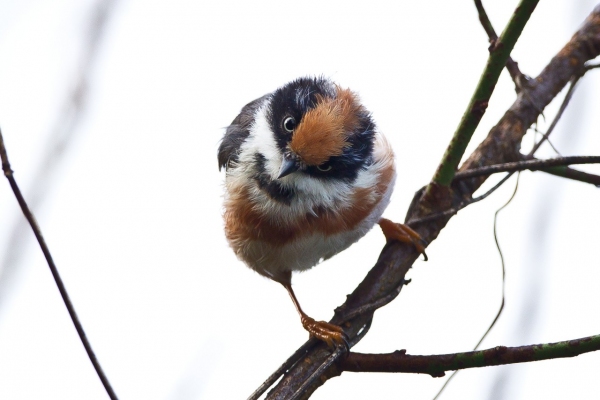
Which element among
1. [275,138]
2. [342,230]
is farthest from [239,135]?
[342,230]

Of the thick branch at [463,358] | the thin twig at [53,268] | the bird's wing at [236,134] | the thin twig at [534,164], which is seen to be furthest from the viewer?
the bird's wing at [236,134]

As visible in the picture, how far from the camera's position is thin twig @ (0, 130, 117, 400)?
70.4 inches

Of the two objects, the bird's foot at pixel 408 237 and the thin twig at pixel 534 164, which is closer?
the thin twig at pixel 534 164

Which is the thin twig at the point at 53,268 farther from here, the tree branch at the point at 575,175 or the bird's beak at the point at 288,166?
the tree branch at the point at 575,175

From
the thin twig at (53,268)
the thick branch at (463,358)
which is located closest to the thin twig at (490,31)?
the thick branch at (463,358)

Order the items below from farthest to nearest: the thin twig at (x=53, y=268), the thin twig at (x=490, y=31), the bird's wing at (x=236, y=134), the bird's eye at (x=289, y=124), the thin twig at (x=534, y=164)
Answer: the bird's wing at (x=236, y=134), the bird's eye at (x=289, y=124), the thin twig at (x=490, y=31), the thin twig at (x=534, y=164), the thin twig at (x=53, y=268)

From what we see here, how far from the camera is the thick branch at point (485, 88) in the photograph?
105 inches

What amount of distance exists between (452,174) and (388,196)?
87 centimetres

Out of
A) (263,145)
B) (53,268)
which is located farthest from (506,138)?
(53,268)

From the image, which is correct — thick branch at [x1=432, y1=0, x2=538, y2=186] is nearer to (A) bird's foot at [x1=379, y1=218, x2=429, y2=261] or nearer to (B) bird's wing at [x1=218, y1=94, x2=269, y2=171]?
(A) bird's foot at [x1=379, y1=218, x2=429, y2=261]

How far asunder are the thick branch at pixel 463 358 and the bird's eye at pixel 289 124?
1298 millimetres

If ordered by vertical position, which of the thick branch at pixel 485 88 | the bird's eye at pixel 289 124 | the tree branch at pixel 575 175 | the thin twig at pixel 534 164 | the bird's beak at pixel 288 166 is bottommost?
the tree branch at pixel 575 175

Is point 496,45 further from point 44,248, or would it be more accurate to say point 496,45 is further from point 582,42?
point 44,248

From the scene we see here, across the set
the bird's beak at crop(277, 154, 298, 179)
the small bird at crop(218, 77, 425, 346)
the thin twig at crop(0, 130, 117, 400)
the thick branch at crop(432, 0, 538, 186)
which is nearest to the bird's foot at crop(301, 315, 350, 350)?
the small bird at crop(218, 77, 425, 346)
